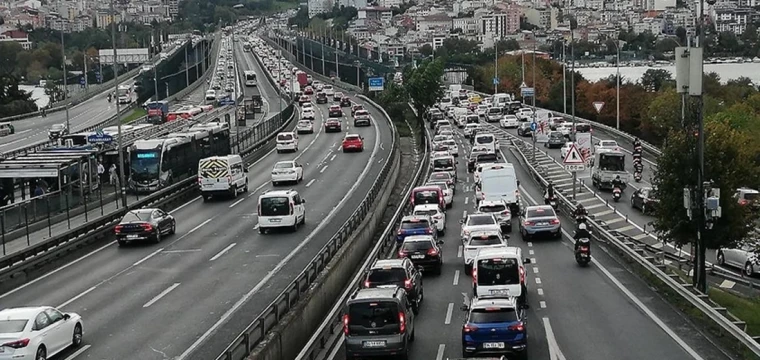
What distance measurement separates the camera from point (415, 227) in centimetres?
3631

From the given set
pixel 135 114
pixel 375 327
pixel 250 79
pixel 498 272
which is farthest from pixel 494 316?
pixel 250 79

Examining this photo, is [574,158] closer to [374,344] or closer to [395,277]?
[395,277]

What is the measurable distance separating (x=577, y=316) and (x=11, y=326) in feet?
41.1

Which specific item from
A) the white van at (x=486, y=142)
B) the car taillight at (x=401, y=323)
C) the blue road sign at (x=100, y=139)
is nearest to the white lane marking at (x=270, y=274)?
the car taillight at (x=401, y=323)

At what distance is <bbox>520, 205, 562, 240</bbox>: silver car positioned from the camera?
38250 millimetres

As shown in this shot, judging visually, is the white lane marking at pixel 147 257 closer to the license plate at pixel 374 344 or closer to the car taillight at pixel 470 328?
the license plate at pixel 374 344

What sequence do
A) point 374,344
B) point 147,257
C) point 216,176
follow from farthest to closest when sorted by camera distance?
point 216,176 < point 147,257 < point 374,344

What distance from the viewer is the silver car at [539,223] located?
38.2 meters

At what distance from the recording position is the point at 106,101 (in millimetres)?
132625

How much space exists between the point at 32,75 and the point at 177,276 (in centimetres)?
17361

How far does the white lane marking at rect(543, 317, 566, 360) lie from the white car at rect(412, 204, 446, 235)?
16.3 metres

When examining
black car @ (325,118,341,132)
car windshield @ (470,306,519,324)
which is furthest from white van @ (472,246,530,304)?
black car @ (325,118,341,132)

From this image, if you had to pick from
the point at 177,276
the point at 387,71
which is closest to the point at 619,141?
the point at 177,276

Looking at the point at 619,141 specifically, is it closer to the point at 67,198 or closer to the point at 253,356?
the point at 67,198
